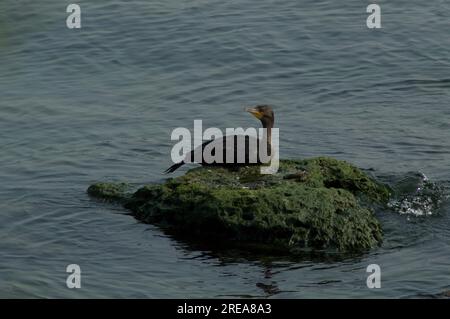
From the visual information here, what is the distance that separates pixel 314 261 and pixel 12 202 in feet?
11.5

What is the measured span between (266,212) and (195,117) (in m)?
4.54

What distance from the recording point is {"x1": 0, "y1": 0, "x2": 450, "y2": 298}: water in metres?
9.72

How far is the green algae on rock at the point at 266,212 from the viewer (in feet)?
33.3

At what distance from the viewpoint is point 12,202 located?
38.3ft

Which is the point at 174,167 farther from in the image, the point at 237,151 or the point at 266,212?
the point at 266,212

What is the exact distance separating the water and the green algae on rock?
0.67 ft

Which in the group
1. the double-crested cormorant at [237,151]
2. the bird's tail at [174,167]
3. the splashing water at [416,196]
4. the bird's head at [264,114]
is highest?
the bird's head at [264,114]

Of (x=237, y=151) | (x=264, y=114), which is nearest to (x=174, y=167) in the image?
(x=237, y=151)

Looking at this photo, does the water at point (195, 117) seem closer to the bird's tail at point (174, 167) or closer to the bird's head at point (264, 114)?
the bird's tail at point (174, 167)

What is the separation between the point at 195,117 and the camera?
47.6ft

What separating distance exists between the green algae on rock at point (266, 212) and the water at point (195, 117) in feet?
0.67

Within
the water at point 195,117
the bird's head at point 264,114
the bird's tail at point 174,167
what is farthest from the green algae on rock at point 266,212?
the bird's head at point 264,114

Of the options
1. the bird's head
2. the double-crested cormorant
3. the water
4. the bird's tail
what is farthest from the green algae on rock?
the bird's head
